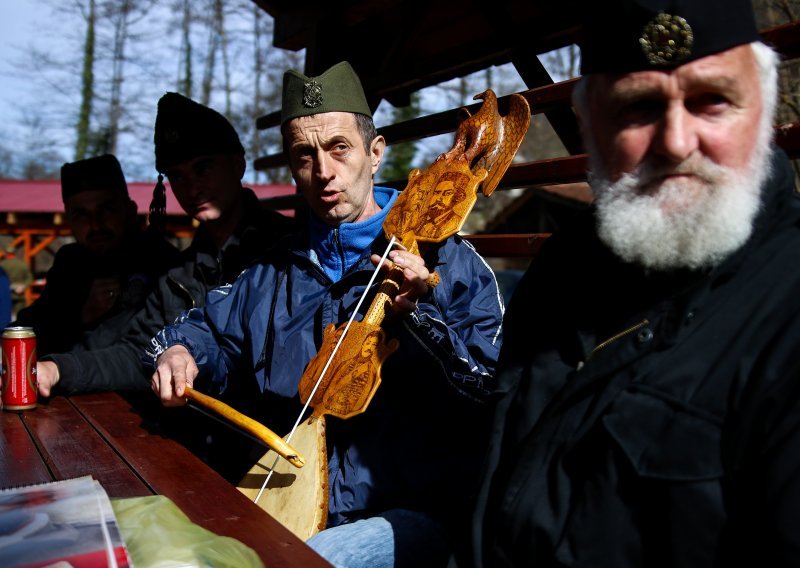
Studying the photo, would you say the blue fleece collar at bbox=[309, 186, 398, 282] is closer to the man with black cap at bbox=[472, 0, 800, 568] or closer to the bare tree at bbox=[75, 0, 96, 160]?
the man with black cap at bbox=[472, 0, 800, 568]

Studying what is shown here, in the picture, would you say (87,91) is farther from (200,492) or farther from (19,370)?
(200,492)

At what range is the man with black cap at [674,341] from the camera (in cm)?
98

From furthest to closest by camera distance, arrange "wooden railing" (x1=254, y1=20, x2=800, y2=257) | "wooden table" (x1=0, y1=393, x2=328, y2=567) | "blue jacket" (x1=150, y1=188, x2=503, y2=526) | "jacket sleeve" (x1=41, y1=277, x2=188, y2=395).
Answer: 1. "jacket sleeve" (x1=41, y1=277, x2=188, y2=395)
2. "blue jacket" (x1=150, y1=188, x2=503, y2=526)
3. "wooden railing" (x1=254, y1=20, x2=800, y2=257)
4. "wooden table" (x1=0, y1=393, x2=328, y2=567)

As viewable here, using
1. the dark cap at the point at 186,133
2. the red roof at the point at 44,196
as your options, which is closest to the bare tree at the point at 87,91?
the red roof at the point at 44,196

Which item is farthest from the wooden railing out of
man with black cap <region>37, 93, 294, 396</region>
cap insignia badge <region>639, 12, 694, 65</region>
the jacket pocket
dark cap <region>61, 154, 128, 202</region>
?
dark cap <region>61, 154, 128, 202</region>

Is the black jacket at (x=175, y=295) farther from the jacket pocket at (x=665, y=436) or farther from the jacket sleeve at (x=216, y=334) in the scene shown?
the jacket pocket at (x=665, y=436)

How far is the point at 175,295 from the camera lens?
2848mm

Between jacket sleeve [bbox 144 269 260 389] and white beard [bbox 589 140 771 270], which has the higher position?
white beard [bbox 589 140 771 270]

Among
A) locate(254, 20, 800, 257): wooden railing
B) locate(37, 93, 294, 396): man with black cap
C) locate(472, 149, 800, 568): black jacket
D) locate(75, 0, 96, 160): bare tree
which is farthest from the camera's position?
locate(75, 0, 96, 160): bare tree

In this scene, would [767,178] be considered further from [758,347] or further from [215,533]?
[215,533]

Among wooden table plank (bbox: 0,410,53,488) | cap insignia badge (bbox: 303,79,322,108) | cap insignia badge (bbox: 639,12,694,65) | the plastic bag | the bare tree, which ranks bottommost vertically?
wooden table plank (bbox: 0,410,53,488)

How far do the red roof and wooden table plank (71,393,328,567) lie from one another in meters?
11.8

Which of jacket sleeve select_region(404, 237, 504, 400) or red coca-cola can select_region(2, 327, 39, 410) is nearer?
jacket sleeve select_region(404, 237, 504, 400)

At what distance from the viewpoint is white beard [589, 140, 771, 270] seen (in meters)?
1.12
